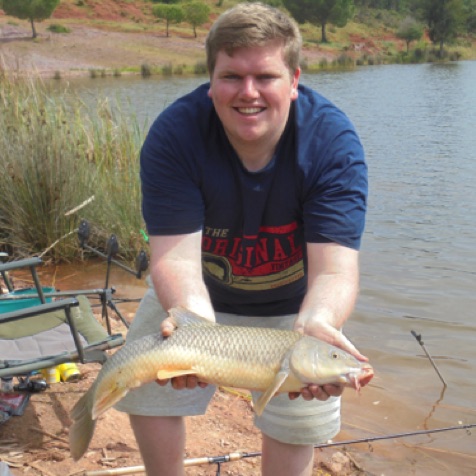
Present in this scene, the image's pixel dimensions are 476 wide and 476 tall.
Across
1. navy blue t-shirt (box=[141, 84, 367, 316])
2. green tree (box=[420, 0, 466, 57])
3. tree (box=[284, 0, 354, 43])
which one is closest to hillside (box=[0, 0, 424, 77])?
tree (box=[284, 0, 354, 43])

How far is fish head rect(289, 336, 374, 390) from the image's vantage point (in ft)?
7.35

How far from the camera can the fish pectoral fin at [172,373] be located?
92.3 inches

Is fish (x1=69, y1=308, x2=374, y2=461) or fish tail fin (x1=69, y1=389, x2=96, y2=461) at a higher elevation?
fish (x1=69, y1=308, x2=374, y2=461)

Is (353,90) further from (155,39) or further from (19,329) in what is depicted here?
(155,39)

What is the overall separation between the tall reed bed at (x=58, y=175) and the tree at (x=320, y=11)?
70.7 metres

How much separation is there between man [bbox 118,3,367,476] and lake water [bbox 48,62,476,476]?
5.32 feet

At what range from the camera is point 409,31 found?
7500 centimetres

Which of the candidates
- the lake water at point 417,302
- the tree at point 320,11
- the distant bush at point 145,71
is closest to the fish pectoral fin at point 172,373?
the lake water at point 417,302

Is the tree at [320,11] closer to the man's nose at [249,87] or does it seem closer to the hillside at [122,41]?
the hillside at [122,41]

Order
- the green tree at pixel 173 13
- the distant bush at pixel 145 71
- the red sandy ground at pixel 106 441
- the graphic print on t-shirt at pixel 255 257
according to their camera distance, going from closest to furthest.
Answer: the graphic print on t-shirt at pixel 255 257 → the red sandy ground at pixel 106 441 → the distant bush at pixel 145 71 → the green tree at pixel 173 13

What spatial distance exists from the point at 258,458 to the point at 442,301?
12.9ft

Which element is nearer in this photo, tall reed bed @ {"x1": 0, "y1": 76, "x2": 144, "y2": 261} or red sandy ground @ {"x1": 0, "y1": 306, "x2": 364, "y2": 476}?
red sandy ground @ {"x1": 0, "y1": 306, "x2": 364, "y2": 476}

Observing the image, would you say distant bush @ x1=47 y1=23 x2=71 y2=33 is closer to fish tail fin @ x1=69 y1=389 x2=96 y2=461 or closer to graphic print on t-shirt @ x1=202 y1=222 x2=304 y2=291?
graphic print on t-shirt @ x1=202 y1=222 x2=304 y2=291

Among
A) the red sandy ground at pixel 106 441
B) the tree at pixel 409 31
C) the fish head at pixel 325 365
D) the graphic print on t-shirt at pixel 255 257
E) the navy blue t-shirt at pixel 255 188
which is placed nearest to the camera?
the fish head at pixel 325 365
